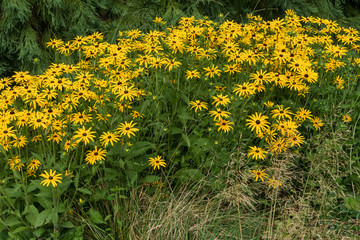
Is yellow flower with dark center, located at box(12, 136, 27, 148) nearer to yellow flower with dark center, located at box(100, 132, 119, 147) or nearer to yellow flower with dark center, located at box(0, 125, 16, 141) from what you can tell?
yellow flower with dark center, located at box(0, 125, 16, 141)

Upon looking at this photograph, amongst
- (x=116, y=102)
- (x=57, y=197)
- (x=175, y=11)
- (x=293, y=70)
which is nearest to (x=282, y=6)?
(x=175, y=11)

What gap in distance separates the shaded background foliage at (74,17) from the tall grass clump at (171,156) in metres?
1.69

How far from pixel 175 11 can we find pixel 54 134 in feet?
9.48

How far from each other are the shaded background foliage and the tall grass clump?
169cm

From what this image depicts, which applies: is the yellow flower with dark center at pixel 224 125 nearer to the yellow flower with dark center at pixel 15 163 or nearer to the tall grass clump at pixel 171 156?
the tall grass clump at pixel 171 156

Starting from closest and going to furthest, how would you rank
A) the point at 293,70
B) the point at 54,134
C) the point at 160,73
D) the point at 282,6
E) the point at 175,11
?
the point at 54,134
the point at 160,73
the point at 293,70
the point at 175,11
the point at 282,6

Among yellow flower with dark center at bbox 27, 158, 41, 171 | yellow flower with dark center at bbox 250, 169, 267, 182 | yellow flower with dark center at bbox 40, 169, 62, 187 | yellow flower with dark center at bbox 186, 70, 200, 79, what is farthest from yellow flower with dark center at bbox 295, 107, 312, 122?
yellow flower with dark center at bbox 27, 158, 41, 171

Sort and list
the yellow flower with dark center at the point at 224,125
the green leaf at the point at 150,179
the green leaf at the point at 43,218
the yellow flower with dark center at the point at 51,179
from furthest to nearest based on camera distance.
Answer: the green leaf at the point at 150,179 → the yellow flower with dark center at the point at 224,125 → the green leaf at the point at 43,218 → the yellow flower with dark center at the point at 51,179

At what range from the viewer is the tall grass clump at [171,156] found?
253cm

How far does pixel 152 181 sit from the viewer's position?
109 inches

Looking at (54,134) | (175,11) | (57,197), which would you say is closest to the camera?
(57,197)

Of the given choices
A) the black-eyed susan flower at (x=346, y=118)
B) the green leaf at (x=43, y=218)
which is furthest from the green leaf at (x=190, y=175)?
the black-eyed susan flower at (x=346, y=118)

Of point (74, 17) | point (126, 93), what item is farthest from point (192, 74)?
point (74, 17)

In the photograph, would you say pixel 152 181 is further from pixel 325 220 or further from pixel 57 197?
pixel 325 220
